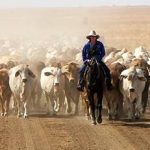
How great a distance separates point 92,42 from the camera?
16.2 metres

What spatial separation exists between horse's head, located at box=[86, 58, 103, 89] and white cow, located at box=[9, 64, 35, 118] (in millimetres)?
2868

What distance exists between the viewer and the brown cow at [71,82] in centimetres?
1892

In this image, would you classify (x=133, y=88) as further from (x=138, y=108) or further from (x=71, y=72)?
(x=71, y=72)

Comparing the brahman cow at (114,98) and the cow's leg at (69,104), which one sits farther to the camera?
the cow's leg at (69,104)

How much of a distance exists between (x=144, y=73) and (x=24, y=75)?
3.73 m

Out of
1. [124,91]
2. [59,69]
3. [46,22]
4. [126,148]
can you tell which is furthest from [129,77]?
[46,22]

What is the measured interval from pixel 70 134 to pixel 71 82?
5.00 metres

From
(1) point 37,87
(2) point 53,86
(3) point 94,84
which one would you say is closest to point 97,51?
(3) point 94,84

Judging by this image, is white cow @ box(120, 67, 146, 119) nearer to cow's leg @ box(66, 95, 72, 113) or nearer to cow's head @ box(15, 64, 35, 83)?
cow's leg @ box(66, 95, 72, 113)

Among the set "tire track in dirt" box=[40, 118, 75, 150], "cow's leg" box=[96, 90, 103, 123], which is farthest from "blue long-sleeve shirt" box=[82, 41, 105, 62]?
"tire track in dirt" box=[40, 118, 75, 150]

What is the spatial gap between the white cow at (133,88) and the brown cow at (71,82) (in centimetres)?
212

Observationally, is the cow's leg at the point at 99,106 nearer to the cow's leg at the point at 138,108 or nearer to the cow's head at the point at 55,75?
the cow's leg at the point at 138,108

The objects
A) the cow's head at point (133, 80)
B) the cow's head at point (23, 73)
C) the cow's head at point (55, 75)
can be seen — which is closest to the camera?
the cow's head at point (133, 80)

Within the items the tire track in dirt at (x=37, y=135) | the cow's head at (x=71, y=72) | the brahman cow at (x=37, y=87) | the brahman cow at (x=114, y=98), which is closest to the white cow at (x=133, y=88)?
the brahman cow at (x=114, y=98)
